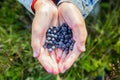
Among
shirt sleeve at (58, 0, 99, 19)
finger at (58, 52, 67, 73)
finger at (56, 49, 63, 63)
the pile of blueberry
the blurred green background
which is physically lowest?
the blurred green background

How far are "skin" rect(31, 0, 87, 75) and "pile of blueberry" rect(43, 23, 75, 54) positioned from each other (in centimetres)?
1

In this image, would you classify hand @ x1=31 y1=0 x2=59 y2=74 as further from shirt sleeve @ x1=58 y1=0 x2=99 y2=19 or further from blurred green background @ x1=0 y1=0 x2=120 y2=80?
blurred green background @ x1=0 y1=0 x2=120 y2=80

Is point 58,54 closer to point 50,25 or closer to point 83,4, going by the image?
point 50,25

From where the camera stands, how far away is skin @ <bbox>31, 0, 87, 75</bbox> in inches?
48.5

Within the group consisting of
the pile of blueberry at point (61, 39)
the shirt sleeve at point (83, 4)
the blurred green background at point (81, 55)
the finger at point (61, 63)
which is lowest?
the blurred green background at point (81, 55)

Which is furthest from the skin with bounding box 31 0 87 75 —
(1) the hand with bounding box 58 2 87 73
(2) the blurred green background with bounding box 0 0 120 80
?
(2) the blurred green background with bounding box 0 0 120 80

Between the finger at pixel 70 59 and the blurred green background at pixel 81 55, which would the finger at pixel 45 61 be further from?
the blurred green background at pixel 81 55

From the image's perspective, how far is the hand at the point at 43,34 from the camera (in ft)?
4.06

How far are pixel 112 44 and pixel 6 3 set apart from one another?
2.00ft

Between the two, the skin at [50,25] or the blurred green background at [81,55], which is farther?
the blurred green background at [81,55]

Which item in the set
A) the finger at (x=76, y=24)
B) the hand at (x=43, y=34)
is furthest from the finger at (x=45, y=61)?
the finger at (x=76, y=24)

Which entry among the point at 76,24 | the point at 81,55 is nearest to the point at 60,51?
the point at 76,24

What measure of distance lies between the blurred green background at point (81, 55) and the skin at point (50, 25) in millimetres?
168

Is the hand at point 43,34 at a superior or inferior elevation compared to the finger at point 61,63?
superior
